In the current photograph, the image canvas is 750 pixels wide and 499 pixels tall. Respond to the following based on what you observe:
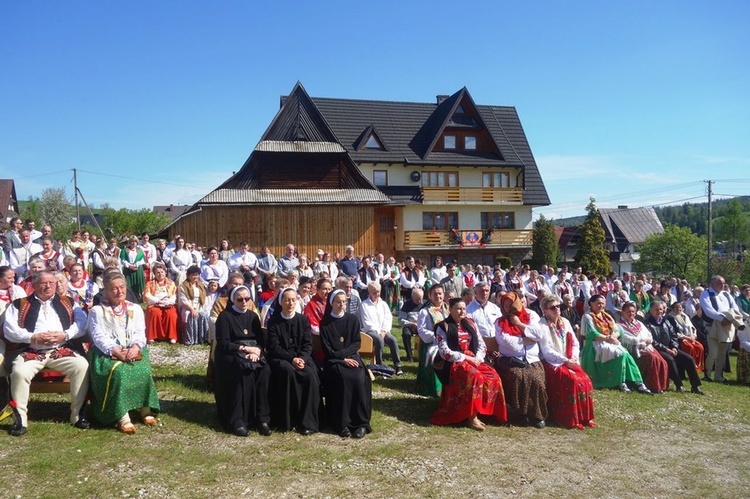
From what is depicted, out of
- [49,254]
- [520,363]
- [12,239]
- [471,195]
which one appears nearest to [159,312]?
[49,254]

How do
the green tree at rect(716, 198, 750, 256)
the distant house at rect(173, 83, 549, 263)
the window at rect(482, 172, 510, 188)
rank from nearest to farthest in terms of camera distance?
1. the distant house at rect(173, 83, 549, 263)
2. the window at rect(482, 172, 510, 188)
3. the green tree at rect(716, 198, 750, 256)

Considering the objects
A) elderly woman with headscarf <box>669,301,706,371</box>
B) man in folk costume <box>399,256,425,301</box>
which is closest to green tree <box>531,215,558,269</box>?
man in folk costume <box>399,256,425,301</box>

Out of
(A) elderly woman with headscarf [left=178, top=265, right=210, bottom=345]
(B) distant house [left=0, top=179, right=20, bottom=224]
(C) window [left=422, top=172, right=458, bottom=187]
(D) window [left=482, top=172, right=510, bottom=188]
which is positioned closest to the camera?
(A) elderly woman with headscarf [left=178, top=265, right=210, bottom=345]

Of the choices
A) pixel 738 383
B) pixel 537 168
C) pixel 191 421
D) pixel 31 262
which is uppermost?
pixel 537 168

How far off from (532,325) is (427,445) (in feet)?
7.33

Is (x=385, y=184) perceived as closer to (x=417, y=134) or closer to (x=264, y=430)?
(x=417, y=134)

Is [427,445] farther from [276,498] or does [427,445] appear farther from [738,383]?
[738,383]

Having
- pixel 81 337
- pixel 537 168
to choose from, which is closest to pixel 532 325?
pixel 81 337

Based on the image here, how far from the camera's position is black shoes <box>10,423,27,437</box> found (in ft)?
18.4

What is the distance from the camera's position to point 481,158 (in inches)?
1336

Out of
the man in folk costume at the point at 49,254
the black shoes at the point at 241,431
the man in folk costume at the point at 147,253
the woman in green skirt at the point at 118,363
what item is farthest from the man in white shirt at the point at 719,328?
the man in folk costume at the point at 49,254

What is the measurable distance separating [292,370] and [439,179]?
2821cm

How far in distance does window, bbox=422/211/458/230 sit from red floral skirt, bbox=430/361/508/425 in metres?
26.8

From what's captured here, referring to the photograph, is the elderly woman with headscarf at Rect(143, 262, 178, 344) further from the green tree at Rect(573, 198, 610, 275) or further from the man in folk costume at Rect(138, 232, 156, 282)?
the green tree at Rect(573, 198, 610, 275)
